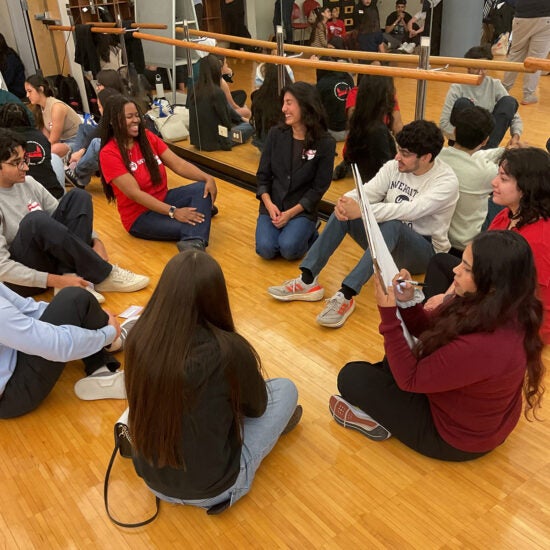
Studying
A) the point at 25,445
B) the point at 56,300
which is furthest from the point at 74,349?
the point at 25,445

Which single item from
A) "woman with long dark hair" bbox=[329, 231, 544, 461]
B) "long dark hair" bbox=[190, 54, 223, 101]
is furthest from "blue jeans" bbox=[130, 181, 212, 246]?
"woman with long dark hair" bbox=[329, 231, 544, 461]

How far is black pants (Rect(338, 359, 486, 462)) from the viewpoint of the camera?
6.15 ft

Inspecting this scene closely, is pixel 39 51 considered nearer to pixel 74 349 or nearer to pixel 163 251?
pixel 163 251

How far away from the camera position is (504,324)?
1.58 m

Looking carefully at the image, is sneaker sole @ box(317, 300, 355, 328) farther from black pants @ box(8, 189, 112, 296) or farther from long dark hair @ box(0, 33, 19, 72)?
long dark hair @ box(0, 33, 19, 72)

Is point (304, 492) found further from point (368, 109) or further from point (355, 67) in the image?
point (368, 109)

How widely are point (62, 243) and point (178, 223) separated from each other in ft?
2.77

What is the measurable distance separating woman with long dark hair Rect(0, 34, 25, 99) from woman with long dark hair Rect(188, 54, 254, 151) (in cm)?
351

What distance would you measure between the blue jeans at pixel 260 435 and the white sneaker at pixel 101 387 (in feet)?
2.11

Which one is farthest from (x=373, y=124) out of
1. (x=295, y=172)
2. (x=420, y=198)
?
(x=420, y=198)

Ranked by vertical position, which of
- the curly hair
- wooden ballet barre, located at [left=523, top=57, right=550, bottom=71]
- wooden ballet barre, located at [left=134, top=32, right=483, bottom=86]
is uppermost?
wooden ballet barre, located at [left=523, top=57, right=550, bottom=71]

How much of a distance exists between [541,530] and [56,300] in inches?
71.5

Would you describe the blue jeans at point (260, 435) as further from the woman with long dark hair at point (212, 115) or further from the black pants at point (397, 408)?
the woman with long dark hair at point (212, 115)

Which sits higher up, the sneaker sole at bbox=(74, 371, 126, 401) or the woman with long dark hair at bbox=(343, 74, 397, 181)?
the woman with long dark hair at bbox=(343, 74, 397, 181)
